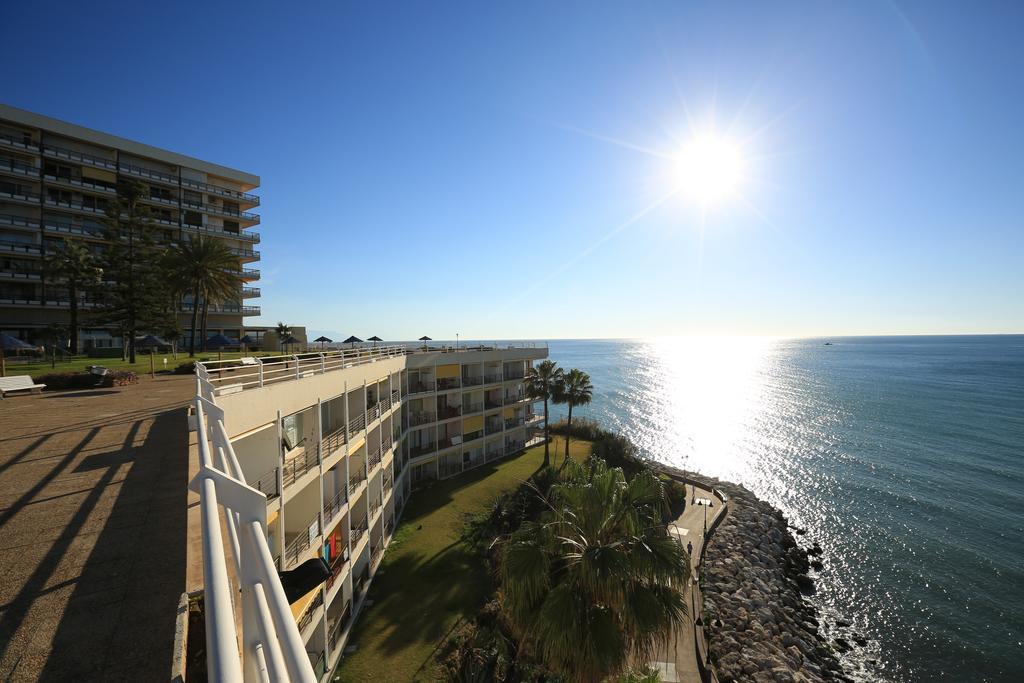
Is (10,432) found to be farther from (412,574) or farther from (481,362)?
(481,362)

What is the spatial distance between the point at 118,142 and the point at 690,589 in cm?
7147

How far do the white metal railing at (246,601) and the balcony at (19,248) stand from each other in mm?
63448

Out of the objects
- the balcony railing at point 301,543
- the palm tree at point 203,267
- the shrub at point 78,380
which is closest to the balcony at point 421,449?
the balcony railing at point 301,543

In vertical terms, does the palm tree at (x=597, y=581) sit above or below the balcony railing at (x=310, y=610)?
above

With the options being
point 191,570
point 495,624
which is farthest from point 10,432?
point 495,624

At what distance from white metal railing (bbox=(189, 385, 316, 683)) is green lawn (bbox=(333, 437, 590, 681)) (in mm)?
16811

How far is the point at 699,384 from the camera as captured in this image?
429ft

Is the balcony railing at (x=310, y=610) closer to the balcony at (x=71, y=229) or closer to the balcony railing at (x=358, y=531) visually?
the balcony railing at (x=358, y=531)

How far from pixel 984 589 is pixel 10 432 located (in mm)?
49603

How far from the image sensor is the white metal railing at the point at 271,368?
11117mm

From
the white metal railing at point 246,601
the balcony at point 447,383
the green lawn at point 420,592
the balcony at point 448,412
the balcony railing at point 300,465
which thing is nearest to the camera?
the white metal railing at point 246,601

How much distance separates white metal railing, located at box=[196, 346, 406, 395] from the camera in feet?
36.5

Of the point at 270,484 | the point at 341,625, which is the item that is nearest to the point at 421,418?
the point at 341,625

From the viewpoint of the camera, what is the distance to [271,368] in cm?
1789
